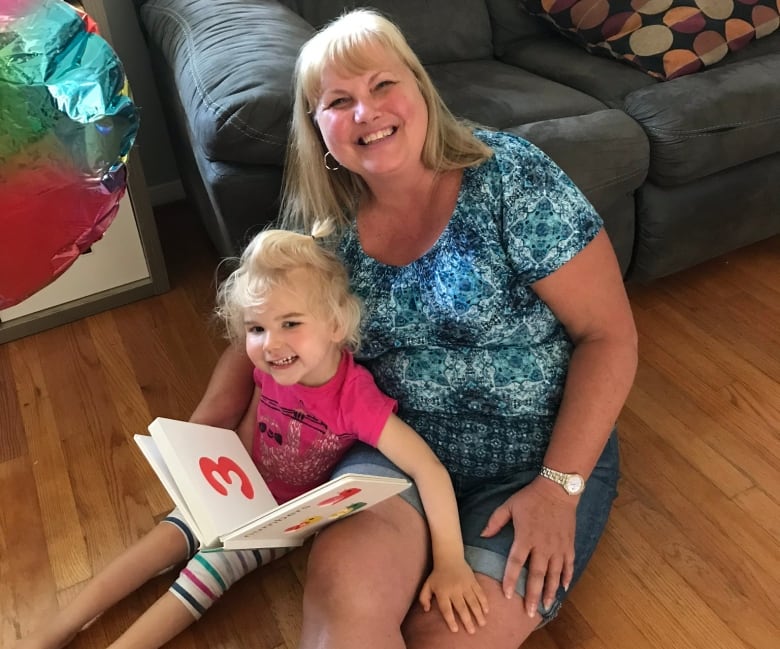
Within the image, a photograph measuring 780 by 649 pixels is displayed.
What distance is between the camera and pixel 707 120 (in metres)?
1.55

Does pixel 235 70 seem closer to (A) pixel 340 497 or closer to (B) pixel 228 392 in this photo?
(B) pixel 228 392

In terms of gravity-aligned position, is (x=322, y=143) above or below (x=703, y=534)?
above

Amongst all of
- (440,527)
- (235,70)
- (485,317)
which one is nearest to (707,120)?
(485,317)

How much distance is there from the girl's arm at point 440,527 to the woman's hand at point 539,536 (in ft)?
0.16

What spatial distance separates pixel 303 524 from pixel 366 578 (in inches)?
4.2

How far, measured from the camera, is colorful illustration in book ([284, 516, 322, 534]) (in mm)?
926

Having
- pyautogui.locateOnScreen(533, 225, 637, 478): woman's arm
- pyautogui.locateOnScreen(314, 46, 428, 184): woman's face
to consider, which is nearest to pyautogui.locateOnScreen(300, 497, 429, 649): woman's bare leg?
pyautogui.locateOnScreen(533, 225, 637, 478): woman's arm

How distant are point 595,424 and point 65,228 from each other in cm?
71

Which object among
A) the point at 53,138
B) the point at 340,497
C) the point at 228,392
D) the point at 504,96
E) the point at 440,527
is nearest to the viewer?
the point at 53,138

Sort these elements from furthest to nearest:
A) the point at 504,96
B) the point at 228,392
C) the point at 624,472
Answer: the point at 504,96, the point at 624,472, the point at 228,392

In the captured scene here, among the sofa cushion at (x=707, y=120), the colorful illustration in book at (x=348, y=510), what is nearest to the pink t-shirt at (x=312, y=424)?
the colorful illustration in book at (x=348, y=510)

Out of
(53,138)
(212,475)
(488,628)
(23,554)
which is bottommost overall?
(23,554)

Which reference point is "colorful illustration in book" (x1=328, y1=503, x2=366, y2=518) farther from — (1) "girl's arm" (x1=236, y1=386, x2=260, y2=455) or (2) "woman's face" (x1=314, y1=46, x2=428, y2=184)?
(2) "woman's face" (x1=314, y1=46, x2=428, y2=184)

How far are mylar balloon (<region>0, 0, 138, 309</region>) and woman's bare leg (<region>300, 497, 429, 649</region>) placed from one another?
0.49m
